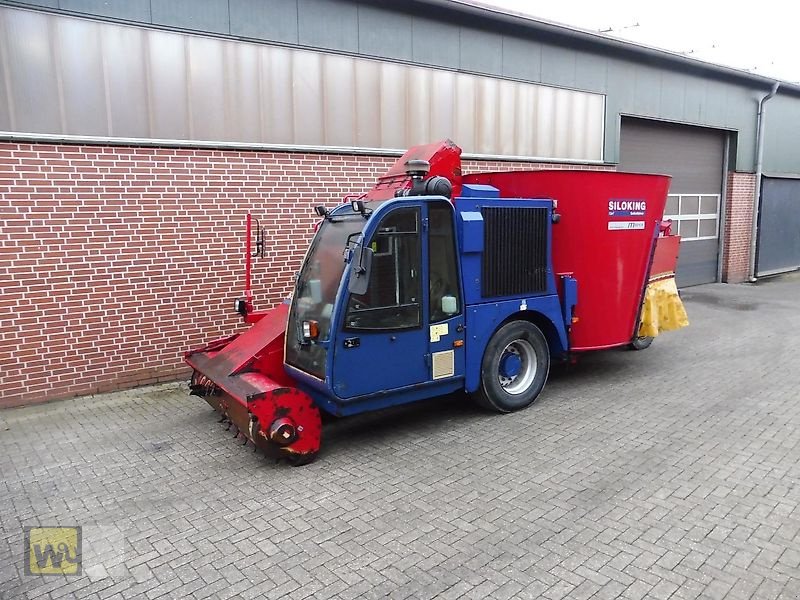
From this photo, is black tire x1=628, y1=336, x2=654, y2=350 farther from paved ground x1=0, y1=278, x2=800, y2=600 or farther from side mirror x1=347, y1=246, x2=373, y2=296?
side mirror x1=347, y1=246, x2=373, y2=296

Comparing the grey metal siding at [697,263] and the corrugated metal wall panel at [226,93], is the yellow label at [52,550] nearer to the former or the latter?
the corrugated metal wall panel at [226,93]

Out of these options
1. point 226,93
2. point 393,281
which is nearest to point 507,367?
point 393,281

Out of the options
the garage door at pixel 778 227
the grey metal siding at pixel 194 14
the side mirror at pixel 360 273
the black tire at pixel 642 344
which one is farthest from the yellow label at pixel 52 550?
the garage door at pixel 778 227

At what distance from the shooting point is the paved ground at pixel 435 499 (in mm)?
3295

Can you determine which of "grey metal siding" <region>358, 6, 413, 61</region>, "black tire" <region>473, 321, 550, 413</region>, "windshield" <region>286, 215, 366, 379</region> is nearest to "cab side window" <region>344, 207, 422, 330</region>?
"windshield" <region>286, 215, 366, 379</region>

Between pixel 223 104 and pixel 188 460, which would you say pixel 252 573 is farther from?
pixel 223 104

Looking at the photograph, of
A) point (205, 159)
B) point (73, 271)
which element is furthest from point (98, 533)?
point (205, 159)

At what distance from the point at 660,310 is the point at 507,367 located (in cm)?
257

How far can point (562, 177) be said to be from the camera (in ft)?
20.3

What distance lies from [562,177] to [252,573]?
4761mm

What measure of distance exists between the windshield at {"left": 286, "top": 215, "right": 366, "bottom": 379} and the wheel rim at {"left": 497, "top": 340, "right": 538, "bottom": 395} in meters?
2.00

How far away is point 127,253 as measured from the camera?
6.80 metres

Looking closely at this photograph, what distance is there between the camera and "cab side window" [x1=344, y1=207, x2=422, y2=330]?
4777mm

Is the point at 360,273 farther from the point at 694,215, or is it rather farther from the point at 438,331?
the point at 694,215
